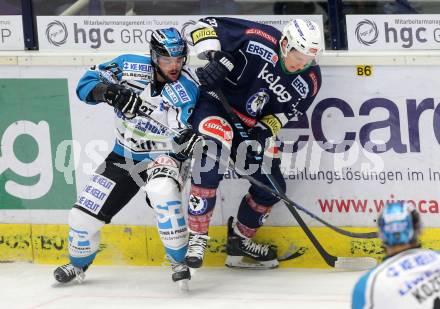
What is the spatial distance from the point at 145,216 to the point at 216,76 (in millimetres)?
967

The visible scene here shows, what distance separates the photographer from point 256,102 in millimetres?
5551

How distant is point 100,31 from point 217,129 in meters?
0.90

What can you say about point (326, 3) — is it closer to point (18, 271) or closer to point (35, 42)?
point (35, 42)

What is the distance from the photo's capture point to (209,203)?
5488mm

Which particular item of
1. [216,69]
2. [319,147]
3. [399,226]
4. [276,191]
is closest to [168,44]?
[216,69]

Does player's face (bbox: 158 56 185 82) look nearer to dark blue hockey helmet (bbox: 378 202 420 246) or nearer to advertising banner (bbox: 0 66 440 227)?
advertising banner (bbox: 0 66 440 227)

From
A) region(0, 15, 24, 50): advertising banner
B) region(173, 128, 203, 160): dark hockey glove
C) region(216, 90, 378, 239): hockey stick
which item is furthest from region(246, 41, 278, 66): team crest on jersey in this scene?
region(0, 15, 24, 50): advertising banner

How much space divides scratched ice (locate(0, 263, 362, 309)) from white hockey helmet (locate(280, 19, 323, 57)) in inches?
42.2

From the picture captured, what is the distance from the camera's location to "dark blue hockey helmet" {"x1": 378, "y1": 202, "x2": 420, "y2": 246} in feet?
10.5

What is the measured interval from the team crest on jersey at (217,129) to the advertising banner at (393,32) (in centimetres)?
76

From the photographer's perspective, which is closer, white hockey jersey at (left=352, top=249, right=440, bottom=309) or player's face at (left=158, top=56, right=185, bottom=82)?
white hockey jersey at (left=352, top=249, right=440, bottom=309)

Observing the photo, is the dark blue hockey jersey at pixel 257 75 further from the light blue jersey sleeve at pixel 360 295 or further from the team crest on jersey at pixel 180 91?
the light blue jersey sleeve at pixel 360 295

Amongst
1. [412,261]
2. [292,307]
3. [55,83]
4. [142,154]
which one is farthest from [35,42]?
[412,261]

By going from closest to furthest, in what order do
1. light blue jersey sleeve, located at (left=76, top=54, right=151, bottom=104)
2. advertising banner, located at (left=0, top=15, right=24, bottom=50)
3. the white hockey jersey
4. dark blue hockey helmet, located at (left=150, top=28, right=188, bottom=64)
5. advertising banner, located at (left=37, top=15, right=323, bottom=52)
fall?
1. the white hockey jersey
2. dark blue hockey helmet, located at (left=150, top=28, right=188, bottom=64)
3. light blue jersey sleeve, located at (left=76, top=54, right=151, bottom=104)
4. advertising banner, located at (left=37, top=15, right=323, bottom=52)
5. advertising banner, located at (left=0, top=15, right=24, bottom=50)
